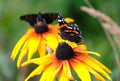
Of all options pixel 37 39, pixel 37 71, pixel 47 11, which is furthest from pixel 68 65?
pixel 47 11

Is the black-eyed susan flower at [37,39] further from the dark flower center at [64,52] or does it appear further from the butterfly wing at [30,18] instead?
the dark flower center at [64,52]

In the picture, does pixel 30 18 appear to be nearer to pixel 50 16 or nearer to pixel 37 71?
pixel 50 16

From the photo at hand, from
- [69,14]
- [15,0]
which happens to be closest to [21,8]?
[15,0]

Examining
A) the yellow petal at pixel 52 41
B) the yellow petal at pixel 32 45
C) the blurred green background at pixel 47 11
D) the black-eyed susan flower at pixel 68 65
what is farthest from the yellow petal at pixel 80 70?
the blurred green background at pixel 47 11

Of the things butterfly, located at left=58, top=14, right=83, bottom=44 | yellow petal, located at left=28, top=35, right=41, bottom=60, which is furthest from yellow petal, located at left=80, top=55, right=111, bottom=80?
yellow petal, located at left=28, top=35, right=41, bottom=60

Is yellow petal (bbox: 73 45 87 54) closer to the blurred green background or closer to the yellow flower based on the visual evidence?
the yellow flower

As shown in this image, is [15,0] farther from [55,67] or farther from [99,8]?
[55,67]

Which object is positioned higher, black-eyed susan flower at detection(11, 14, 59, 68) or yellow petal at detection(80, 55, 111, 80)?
black-eyed susan flower at detection(11, 14, 59, 68)
